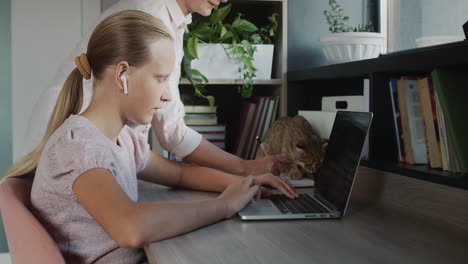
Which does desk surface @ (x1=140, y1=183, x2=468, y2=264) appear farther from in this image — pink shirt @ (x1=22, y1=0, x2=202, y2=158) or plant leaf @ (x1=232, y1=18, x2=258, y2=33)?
plant leaf @ (x1=232, y1=18, x2=258, y2=33)

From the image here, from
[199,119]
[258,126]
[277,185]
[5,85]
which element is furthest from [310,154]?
[5,85]

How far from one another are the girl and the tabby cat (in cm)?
52

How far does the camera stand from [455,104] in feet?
3.95

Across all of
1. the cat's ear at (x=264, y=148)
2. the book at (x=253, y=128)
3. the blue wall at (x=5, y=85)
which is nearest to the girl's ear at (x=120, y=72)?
the cat's ear at (x=264, y=148)

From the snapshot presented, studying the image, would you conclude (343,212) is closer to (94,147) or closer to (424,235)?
(424,235)

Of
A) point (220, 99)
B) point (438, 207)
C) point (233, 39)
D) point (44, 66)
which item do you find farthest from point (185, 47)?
point (438, 207)

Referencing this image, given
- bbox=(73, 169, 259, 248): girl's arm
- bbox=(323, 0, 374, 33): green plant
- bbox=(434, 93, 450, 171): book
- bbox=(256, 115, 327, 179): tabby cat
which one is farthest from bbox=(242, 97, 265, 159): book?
bbox=(73, 169, 259, 248): girl's arm

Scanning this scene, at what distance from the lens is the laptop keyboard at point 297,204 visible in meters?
1.24

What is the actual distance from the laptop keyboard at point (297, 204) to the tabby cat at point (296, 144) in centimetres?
36

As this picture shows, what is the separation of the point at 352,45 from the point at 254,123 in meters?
0.56

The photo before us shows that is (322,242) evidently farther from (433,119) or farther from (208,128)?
(208,128)

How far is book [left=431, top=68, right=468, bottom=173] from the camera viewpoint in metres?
1.19

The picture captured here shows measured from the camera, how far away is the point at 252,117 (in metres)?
2.36

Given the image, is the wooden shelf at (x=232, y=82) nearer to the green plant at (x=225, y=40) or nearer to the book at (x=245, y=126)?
the green plant at (x=225, y=40)
